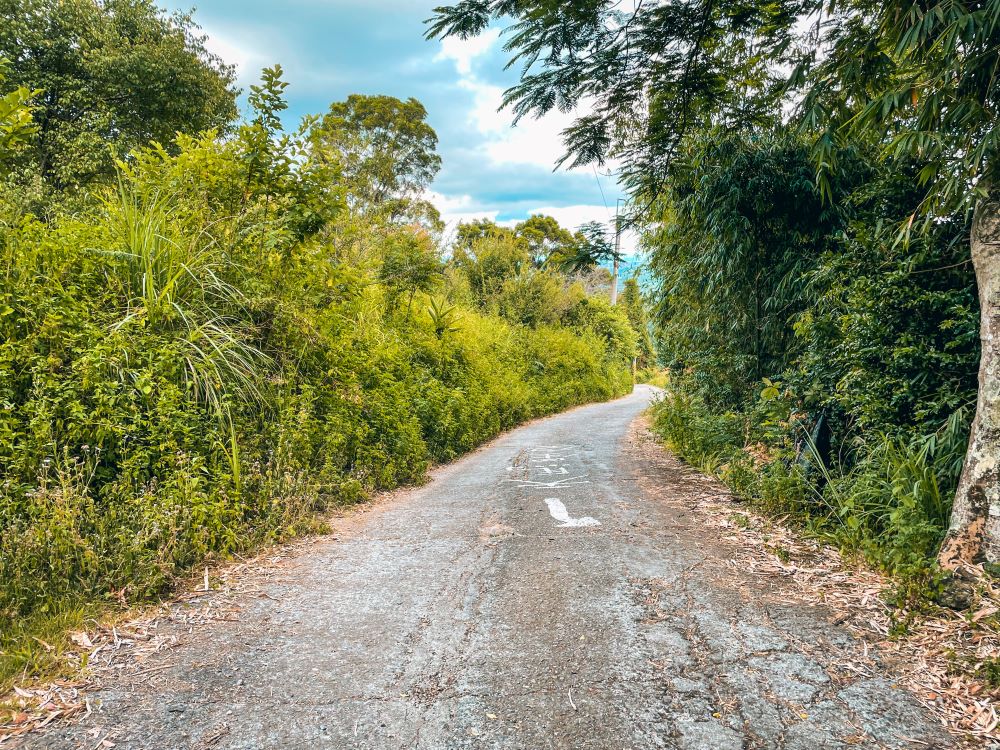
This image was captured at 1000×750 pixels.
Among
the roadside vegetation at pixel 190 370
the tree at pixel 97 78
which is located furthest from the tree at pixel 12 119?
the tree at pixel 97 78

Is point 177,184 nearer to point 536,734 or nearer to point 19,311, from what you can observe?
point 19,311

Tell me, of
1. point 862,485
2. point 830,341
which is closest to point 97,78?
point 830,341

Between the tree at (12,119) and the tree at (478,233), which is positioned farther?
the tree at (478,233)

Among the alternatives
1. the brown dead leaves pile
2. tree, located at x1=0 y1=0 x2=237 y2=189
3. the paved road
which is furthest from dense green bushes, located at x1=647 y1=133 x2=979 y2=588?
tree, located at x1=0 y1=0 x2=237 y2=189

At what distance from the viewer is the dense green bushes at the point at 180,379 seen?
357 centimetres

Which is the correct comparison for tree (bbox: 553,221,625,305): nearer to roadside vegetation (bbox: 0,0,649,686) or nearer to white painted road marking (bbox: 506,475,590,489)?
roadside vegetation (bbox: 0,0,649,686)

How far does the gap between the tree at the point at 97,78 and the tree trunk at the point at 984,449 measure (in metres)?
14.8

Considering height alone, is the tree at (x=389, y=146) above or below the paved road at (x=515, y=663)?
above

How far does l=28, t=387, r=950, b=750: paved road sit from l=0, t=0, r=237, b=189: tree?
12.9m

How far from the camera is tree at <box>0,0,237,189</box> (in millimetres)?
13195

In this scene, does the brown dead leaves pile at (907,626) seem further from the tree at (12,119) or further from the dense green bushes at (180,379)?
the tree at (12,119)

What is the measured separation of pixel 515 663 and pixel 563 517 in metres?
2.91

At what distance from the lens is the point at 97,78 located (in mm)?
14172

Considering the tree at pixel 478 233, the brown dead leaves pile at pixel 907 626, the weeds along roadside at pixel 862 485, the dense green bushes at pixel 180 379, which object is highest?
the tree at pixel 478 233
